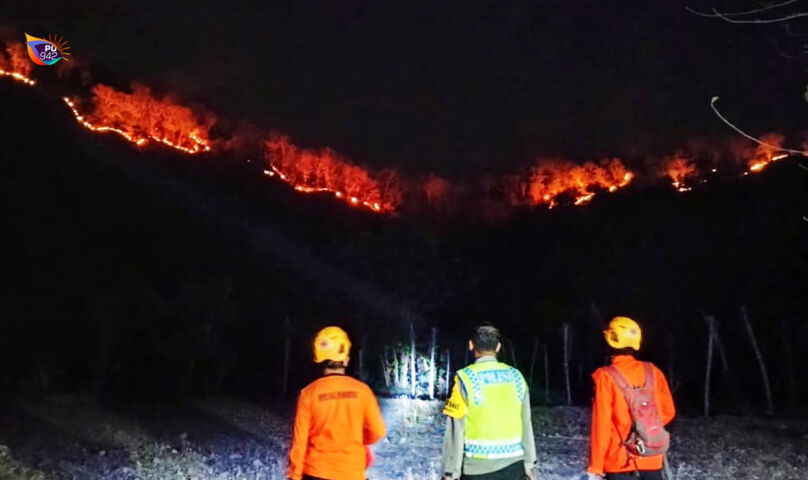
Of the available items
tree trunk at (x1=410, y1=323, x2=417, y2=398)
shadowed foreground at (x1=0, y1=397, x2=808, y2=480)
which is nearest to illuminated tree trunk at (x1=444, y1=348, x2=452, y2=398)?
tree trunk at (x1=410, y1=323, x2=417, y2=398)

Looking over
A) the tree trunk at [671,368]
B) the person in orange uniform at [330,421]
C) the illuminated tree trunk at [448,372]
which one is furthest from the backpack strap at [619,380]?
the illuminated tree trunk at [448,372]

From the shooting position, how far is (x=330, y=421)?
4578 millimetres

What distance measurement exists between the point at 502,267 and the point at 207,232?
37.6ft

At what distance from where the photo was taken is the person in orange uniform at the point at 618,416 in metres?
4.73

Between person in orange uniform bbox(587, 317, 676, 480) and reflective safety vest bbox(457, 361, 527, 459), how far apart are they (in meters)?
0.55

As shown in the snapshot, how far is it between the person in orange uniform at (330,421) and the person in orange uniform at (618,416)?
1418mm

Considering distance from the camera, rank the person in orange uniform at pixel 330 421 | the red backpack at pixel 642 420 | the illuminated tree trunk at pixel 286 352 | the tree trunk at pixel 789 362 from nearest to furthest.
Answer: the person in orange uniform at pixel 330 421 → the red backpack at pixel 642 420 → the tree trunk at pixel 789 362 → the illuminated tree trunk at pixel 286 352

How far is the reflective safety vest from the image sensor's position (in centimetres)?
459

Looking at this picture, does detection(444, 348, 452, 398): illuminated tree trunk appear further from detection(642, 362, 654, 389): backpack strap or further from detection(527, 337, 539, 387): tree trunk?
detection(642, 362, 654, 389): backpack strap

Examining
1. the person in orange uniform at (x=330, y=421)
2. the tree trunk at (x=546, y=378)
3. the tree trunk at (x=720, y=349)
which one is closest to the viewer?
the person in orange uniform at (x=330, y=421)

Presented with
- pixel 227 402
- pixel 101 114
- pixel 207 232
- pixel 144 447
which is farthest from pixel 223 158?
pixel 144 447

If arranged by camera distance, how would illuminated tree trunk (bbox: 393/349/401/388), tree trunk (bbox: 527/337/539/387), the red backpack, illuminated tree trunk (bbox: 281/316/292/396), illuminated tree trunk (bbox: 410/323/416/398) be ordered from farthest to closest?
tree trunk (bbox: 527/337/539/387) → illuminated tree trunk (bbox: 393/349/401/388) → illuminated tree trunk (bbox: 410/323/416/398) → illuminated tree trunk (bbox: 281/316/292/396) → the red backpack

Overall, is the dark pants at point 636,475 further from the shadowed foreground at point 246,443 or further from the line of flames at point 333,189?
the line of flames at point 333,189

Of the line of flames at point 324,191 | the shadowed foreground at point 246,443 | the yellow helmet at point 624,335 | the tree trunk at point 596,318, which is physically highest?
the line of flames at point 324,191
